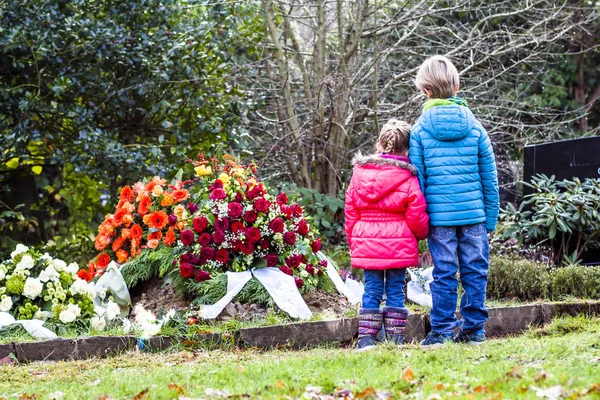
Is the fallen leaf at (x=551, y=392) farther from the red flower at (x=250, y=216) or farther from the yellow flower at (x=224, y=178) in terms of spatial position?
the yellow flower at (x=224, y=178)

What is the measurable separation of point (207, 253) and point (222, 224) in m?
0.25

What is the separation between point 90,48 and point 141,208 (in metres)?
2.21

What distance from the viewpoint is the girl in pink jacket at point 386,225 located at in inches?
187

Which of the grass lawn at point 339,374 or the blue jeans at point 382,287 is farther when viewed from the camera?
the blue jeans at point 382,287

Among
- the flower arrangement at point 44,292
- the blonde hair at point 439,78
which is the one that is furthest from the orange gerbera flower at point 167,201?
the blonde hair at point 439,78

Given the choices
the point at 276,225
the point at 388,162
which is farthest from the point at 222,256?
the point at 388,162

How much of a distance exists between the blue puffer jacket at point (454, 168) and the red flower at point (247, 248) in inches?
62.6

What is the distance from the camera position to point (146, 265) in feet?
20.1

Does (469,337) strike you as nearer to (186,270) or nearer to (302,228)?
(302,228)

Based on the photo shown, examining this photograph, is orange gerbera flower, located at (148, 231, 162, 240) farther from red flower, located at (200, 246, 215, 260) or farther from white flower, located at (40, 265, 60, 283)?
white flower, located at (40, 265, 60, 283)

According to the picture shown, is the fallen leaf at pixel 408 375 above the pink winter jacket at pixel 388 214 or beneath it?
beneath

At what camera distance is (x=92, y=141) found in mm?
7652

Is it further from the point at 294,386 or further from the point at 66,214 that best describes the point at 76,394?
the point at 66,214

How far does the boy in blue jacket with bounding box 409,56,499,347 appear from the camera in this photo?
15.4 ft
